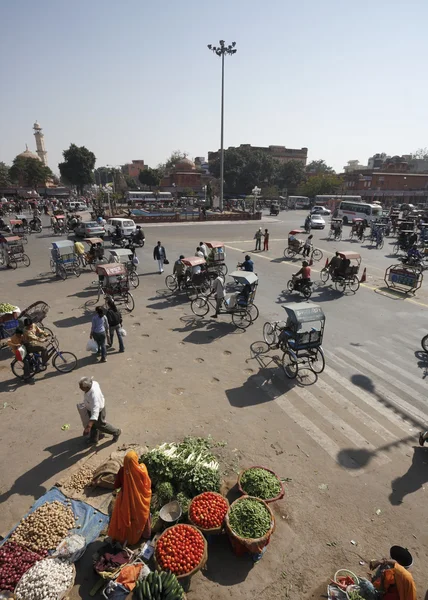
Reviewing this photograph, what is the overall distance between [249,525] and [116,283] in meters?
10.0

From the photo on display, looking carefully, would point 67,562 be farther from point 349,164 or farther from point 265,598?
point 349,164

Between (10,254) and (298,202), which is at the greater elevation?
(298,202)

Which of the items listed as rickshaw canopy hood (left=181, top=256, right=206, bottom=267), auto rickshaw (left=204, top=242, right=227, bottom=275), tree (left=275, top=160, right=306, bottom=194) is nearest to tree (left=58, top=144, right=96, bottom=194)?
tree (left=275, top=160, right=306, bottom=194)

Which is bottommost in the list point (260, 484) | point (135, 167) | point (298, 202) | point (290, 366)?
point (290, 366)

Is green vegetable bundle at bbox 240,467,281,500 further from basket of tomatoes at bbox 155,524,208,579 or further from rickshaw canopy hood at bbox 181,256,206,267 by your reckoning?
rickshaw canopy hood at bbox 181,256,206,267

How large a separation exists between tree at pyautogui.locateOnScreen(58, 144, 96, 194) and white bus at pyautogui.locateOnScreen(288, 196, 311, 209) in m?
43.0

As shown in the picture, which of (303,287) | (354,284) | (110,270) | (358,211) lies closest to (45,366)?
(110,270)

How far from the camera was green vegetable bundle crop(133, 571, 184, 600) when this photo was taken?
12.2 feet

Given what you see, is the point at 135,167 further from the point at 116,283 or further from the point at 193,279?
the point at 116,283

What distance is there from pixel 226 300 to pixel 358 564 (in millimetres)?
8192

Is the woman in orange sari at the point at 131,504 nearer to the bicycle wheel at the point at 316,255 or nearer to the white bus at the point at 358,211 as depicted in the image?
the bicycle wheel at the point at 316,255

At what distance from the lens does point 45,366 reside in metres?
8.75

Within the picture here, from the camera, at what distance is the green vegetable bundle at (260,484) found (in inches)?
202

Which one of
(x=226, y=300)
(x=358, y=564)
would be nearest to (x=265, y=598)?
(x=358, y=564)
